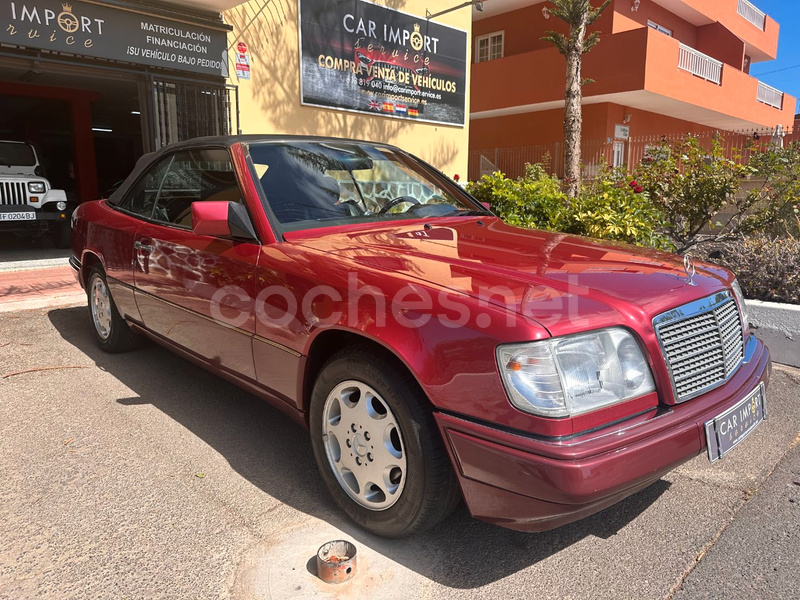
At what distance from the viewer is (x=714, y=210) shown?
6.56 meters

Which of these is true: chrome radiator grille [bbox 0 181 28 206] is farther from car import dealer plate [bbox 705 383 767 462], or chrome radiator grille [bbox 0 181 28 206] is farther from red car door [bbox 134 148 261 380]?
car import dealer plate [bbox 705 383 767 462]

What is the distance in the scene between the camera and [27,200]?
9.89 m

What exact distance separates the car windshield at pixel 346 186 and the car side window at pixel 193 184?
206 millimetres

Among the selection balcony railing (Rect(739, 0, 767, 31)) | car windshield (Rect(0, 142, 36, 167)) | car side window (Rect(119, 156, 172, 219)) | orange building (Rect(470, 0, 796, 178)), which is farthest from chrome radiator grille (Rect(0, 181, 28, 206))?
balcony railing (Rect(739, 0, 767, 31))

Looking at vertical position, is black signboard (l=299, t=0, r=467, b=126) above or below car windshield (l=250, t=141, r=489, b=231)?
above

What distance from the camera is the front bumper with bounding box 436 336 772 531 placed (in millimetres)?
1793

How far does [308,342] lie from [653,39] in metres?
16.6

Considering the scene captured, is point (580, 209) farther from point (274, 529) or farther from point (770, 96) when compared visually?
point (770, 96)

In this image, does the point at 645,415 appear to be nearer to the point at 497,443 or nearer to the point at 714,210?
the point at 497,443

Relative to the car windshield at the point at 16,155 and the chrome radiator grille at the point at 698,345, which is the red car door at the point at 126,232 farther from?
the car windshield at the point at 16,155

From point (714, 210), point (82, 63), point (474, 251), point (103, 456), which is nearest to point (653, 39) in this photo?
point (714, 210)

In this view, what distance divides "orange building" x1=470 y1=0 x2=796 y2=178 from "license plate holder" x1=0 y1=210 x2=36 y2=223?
1383 centimetres

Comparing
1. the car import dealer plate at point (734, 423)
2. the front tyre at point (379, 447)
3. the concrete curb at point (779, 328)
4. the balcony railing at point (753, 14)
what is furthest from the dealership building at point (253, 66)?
the balcony railing at point (753, 14)

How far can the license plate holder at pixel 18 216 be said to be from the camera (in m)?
9.22
